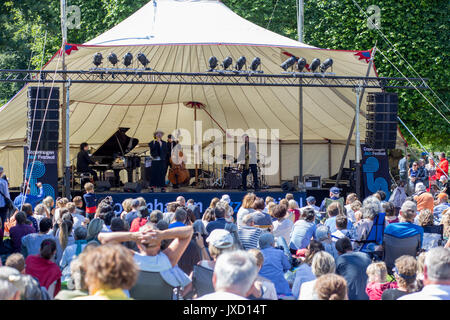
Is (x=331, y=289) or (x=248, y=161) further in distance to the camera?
(x=248, y=161)

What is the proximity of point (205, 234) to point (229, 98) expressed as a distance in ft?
31.0

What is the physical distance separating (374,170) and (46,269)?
9.21 metres

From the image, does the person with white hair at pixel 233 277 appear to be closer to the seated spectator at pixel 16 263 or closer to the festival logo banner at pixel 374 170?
the seated spectator at pixel 16 263

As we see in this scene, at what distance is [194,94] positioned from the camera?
15852mm

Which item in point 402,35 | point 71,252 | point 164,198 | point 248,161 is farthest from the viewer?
point 402,35

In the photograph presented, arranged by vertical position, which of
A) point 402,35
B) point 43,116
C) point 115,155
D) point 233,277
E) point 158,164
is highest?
point 402,35

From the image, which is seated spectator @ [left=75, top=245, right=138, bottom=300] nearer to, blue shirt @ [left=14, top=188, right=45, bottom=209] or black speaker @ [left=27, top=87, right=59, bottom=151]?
blue shirt @ [left=14, top=188, right=45, bottom=209]

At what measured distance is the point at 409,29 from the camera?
18.3 metres

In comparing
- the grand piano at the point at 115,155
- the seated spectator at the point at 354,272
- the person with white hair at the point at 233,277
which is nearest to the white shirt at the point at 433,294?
the person with white hair at the point at 233,277

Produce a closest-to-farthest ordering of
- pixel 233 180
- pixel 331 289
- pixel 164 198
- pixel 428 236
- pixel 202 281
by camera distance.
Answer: pixel 331 289 < pixel 202 281 < pixel 428 236 < pixel 164 198 < pixel 233 180

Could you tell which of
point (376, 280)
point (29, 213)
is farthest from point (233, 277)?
point (29, 213)

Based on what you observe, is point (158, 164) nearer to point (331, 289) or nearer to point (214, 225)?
point (214, 225)
